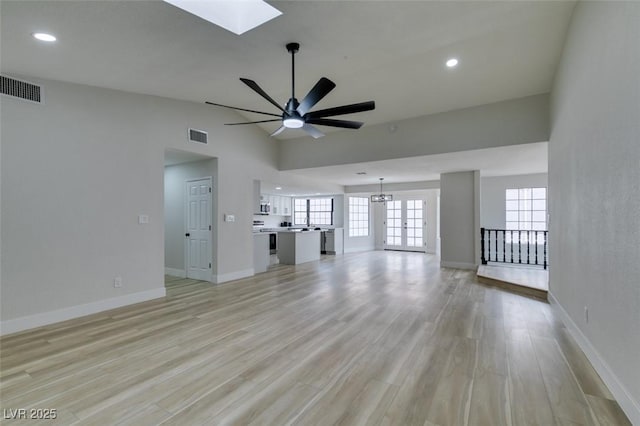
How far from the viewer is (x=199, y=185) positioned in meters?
6.22

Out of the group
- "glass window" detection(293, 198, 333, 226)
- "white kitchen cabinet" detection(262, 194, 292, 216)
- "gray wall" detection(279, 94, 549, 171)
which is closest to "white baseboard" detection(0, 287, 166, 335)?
"gray wall" detection(279, 94, 549, 171)

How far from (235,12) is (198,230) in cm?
434

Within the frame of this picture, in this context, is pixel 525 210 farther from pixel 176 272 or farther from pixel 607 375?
pixel 176 272

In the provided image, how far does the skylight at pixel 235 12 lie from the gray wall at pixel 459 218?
6.27 meters

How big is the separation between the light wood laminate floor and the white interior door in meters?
1.56

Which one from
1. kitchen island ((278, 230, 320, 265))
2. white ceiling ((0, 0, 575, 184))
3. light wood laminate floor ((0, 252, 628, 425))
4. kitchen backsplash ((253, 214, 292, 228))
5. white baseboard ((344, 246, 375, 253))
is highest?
white ceiling ((0, 0, 575, 184))

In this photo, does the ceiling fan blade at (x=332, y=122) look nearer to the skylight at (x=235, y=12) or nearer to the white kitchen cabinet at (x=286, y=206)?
the skylight at (x=235, y=12)

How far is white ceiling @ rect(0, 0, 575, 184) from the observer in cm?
275

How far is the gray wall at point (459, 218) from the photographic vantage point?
743cm

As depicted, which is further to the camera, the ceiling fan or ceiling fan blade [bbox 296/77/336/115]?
the ceiling fan

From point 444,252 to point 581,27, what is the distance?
567 centimetres

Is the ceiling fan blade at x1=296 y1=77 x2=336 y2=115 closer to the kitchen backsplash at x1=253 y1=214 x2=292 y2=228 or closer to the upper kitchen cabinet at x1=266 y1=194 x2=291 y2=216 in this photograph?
the upper kitchen cabinet at x1=266 y1=194 x2=291 y2=216

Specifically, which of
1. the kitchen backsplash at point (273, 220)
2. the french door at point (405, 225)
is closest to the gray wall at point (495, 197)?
the french door at point (405, 225)

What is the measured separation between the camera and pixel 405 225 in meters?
11.7
